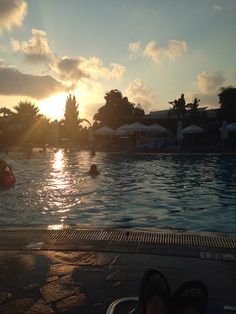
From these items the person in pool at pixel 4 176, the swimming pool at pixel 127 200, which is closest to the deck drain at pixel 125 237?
the swimming pool at pixel 127 200

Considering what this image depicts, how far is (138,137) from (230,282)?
37261 mm

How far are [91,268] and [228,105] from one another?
122 feet

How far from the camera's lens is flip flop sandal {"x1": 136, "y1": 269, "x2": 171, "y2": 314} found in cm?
286

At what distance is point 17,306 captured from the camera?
10.8 ft

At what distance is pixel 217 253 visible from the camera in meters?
4.68

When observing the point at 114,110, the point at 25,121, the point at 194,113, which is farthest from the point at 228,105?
the point at 25,121

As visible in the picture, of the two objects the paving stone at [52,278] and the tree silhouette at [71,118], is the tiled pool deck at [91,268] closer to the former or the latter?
the paving stone at [52,278]

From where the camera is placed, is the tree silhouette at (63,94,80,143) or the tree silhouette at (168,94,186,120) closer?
the tree silhouette at (168,94,186,120)

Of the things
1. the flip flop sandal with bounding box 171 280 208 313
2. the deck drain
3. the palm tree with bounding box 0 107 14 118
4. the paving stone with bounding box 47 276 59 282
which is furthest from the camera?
the palm tree with bounding box 0 107 14 118

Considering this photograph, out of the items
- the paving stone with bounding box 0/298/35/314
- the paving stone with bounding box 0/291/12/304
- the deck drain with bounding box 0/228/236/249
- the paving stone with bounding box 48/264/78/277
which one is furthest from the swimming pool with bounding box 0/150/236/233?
the paving stone with bounding box 0/298/35/314

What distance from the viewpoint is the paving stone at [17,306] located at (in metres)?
3.21

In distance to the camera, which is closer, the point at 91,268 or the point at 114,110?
the point at 91,268

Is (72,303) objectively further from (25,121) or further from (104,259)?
(25,121)

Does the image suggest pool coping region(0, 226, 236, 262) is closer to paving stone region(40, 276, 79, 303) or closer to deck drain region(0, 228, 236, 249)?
deck drain region(0, 228, 236, 249)
